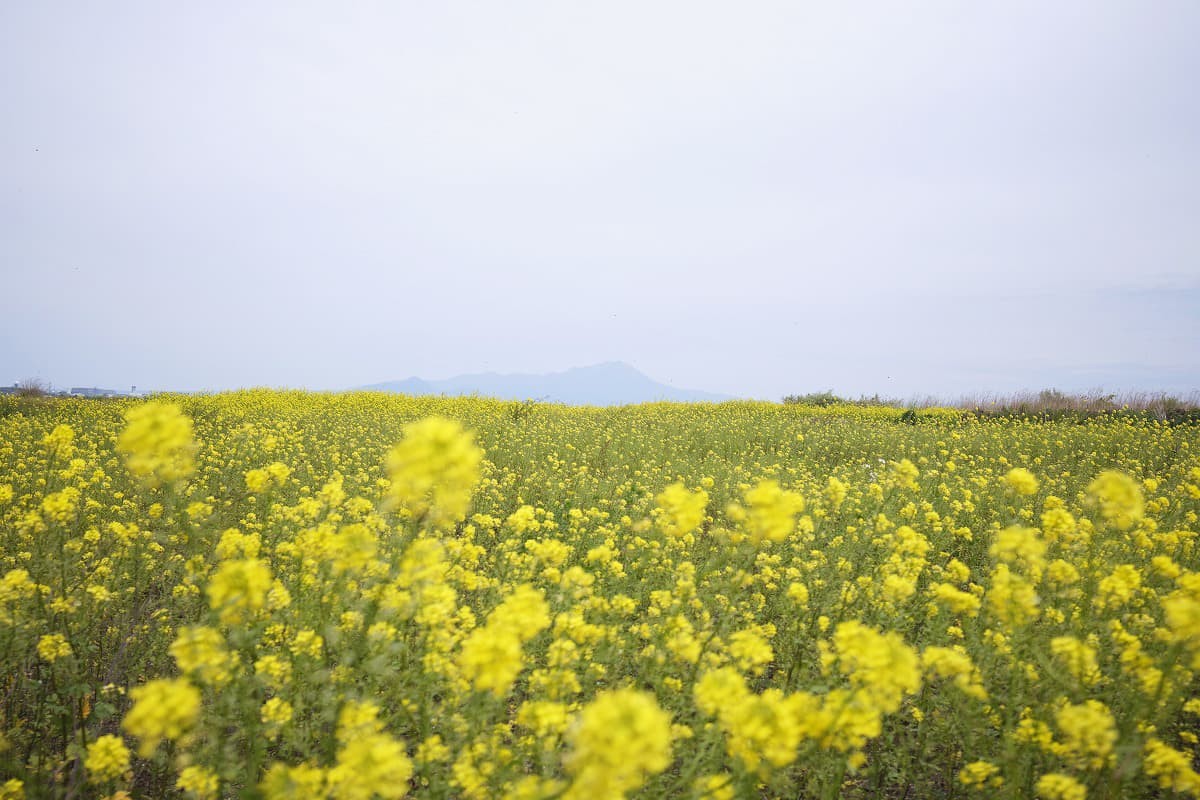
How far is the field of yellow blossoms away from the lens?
2.06 m

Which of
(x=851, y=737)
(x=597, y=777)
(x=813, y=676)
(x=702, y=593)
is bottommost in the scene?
(x=813, y=676)

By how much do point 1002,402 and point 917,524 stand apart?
22.1m

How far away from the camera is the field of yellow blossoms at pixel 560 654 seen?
2.06 metres

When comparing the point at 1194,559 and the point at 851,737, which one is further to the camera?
the point at 1194,559

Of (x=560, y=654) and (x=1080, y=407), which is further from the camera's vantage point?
(x=1080, y=407)

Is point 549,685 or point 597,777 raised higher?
point 597,777

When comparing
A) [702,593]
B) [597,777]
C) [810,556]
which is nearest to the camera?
[597,777]

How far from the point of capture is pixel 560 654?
2.61 meters

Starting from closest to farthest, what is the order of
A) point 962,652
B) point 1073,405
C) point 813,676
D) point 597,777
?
point 597,777 → point 962,652 → point 813,676 → point 1073,405

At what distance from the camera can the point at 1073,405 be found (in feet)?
71.2

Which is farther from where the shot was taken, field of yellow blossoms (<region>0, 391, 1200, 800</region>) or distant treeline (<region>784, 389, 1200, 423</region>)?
distant treeline (<region>784, 389, 1200, 423</region>)

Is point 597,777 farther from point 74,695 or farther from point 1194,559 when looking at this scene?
point 1194,559

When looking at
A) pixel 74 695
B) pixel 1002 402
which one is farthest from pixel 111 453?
pixel 1002 402

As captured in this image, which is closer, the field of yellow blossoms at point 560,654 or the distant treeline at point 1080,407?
the field of yellow blossoms at point 560,654
